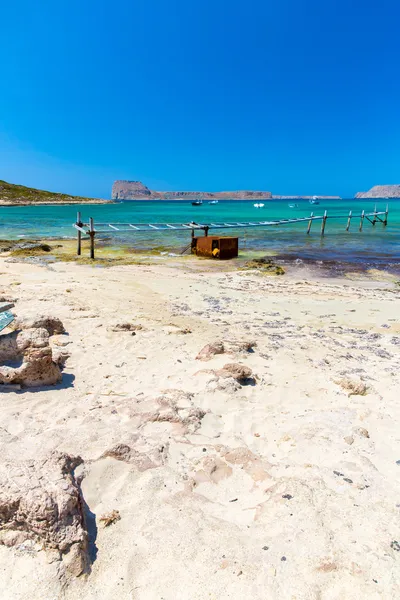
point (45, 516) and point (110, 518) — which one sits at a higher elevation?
point (45, 516)

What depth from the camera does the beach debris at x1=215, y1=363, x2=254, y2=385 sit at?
430 centimetres

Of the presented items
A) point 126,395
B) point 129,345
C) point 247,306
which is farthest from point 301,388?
point 247,306

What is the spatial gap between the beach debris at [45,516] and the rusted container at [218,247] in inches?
531

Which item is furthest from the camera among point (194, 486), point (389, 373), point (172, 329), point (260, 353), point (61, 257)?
point (61, 257)

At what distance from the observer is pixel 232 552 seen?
212 cm

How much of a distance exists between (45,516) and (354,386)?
133 inches

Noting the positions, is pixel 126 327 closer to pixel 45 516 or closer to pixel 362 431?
pixel 362 431

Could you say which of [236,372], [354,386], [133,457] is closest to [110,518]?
[133,457]

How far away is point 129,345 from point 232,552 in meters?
3.47

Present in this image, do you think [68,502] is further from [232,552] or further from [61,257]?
[61,257]

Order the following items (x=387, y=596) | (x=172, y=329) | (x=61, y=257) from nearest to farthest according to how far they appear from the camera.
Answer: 1. (x=387, y=596)
2. (x=172, y=329)
3. (x=61, y=257)

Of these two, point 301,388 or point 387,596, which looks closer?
point 387,596

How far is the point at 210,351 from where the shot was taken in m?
4.95

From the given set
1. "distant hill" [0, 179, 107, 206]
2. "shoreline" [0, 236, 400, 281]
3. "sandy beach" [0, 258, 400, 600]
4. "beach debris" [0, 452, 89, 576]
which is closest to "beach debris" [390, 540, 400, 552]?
"sandy beach" [0, 258, 400, 600]
